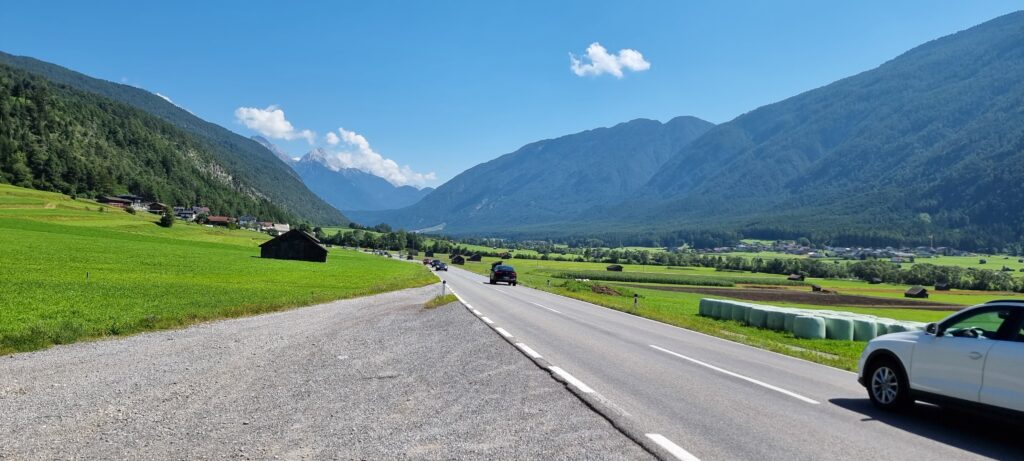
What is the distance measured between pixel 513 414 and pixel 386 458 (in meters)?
2.30

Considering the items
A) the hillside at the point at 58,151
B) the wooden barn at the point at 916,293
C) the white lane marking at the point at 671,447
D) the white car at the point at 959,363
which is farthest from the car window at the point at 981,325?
the hillside at the point at 58,151

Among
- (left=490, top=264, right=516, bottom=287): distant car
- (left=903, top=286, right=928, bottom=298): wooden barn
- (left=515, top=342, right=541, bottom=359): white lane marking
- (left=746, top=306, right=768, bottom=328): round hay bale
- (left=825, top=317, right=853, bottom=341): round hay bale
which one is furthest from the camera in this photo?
(left=903, top=286, right=928, bottom=298): wooden barn

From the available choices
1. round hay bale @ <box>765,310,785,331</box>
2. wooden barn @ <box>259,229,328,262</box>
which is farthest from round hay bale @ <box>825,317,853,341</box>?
wooden barn @ <box>259,229,328,262</box>

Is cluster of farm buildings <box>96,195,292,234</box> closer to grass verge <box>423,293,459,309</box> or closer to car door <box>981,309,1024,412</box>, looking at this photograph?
grass verge <box>423,293,459,309</box>

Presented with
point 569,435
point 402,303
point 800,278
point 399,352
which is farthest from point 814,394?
point 800,278

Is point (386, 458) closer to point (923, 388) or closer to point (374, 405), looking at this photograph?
point (374, 405)

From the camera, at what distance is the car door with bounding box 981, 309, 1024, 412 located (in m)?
7.39

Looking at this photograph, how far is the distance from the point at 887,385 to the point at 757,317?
21.3m

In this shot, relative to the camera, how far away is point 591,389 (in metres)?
9.65

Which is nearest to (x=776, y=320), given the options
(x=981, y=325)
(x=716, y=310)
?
(x=716, y=310)

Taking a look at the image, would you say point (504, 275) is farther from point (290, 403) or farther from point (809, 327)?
point (290, 403)

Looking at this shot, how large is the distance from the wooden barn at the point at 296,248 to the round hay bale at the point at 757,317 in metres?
77.3

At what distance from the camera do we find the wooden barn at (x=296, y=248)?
94875mm

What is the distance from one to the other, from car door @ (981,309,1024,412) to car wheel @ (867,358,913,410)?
1.32 meters
